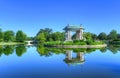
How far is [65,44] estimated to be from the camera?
44938 millimetres

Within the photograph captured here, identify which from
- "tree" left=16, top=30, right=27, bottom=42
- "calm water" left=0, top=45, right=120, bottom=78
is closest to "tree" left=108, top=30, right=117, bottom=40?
"tree" left=16, top=30, right=27, bottom=42

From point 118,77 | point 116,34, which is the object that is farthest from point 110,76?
point 116,34

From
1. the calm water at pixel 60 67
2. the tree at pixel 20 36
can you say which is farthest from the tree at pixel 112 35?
the calm water at pixel 60 67

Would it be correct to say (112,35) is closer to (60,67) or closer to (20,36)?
(20,36)

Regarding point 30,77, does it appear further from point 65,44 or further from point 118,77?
point 65,44

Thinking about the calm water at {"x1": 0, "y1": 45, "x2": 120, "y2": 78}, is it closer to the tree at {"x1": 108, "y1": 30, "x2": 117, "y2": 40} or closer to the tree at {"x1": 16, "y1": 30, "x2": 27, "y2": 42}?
the tree at {"x1": 16, "y1": 30, "x2": 27, "y2": 42}

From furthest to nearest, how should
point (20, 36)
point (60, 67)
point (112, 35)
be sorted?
1. point (112, 35)
2. point (20, 36)
3. point (60, 67)

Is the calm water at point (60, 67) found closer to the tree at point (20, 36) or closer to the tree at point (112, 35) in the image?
the tree at point (20, 36)

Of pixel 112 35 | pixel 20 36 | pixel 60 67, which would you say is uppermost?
pixel 112 35

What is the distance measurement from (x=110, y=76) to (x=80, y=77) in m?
1.52

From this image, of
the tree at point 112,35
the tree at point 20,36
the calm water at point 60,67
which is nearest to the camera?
the calm water at point 60,67

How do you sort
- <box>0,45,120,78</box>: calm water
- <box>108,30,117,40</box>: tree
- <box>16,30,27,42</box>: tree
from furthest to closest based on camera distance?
<box>108,30,117,40</box>: tree < <box>16,30,27,42</box>: tree < <box>0,45,120,78</box>: calm water

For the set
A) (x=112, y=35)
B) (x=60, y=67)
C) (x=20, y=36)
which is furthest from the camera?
(x=112, y=35)

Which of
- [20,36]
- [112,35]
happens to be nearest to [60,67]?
[20,36]
